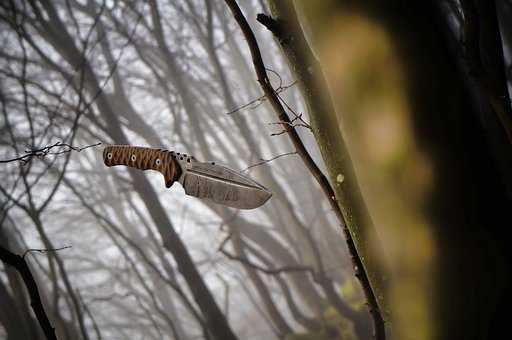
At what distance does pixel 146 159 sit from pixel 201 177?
0.22 m

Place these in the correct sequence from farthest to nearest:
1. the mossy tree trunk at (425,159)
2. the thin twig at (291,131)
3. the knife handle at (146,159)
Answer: the knife handle at (146,159) < the thin twig at (291,131) < the mossy tree trunk at (425,159)

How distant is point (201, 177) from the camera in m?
1.11

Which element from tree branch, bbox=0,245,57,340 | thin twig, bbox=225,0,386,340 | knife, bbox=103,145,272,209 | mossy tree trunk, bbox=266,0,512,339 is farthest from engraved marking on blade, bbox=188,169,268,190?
tree branch, bbox=0,245,57,340

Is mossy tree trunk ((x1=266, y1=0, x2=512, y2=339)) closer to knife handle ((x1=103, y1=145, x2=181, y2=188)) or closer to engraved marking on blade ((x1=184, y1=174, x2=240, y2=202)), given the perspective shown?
Answer: engraved marking on blade ((x1=184, y1=174, x2=240, y2=202))

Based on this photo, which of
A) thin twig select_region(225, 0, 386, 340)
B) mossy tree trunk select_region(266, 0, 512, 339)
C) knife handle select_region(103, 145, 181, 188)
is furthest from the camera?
knife handle select_region(103, 145, 181, 188)

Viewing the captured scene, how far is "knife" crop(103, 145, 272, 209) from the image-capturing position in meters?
1.04

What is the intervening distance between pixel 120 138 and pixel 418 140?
5.07 m

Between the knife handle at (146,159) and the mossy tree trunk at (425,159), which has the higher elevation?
the knife handle at (146,159)

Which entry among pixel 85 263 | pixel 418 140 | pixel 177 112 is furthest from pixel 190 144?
pixel 418 140

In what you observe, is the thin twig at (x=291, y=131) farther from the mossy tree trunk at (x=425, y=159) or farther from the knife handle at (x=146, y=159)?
the knife handle at (x=146, y=159)

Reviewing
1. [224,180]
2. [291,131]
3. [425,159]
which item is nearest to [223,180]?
[224,180]

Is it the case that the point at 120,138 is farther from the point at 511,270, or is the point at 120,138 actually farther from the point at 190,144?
the point at 511,270

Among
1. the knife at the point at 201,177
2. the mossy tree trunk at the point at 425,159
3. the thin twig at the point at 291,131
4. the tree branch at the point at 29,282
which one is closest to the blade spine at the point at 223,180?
the knife at the point at 201,177

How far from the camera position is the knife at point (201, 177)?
1043 millimetres
